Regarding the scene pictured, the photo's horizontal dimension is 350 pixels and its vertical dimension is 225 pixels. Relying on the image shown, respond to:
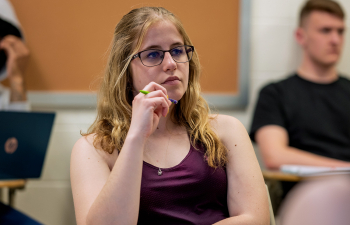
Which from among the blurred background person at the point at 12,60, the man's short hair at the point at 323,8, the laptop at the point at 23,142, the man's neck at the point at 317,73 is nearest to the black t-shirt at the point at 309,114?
the man's neck at the point at 317,73

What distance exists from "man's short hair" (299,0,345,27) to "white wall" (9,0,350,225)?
0.33 feet

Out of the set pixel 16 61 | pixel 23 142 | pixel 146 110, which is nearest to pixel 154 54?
pixel 146 110

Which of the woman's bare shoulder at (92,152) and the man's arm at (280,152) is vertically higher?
the woman's bare shoulder at (92,152)

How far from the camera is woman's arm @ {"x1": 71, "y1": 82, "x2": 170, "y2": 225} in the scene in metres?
0.92

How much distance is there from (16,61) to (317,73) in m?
1.84

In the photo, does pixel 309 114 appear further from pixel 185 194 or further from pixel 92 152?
pixel 92 152

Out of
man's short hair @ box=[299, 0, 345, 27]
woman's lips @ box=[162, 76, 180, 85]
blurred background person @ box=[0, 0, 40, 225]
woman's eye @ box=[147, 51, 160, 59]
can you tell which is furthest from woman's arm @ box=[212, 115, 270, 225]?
blurred background person @ box=[0, 0, 40, 225]

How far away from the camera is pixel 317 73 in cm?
204

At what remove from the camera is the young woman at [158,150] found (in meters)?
0.96

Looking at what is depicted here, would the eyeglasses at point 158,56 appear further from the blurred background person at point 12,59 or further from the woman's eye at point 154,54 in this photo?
the blurred background person at point 12,59

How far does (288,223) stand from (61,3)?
6.49 feet

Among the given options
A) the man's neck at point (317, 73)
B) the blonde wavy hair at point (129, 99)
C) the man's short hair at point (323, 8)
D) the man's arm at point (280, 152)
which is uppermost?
the man's short hair at point (323, 8)

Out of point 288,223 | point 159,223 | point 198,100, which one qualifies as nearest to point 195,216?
point 159,223

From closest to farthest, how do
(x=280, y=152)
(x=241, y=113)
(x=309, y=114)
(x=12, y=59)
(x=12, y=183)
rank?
(x=12, y=183), (x=280, y=152), (x=309, y=114), (x=12, y=59), (x=241, y=113)
